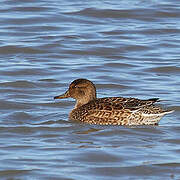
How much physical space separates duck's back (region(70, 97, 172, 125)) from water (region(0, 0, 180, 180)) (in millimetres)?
210

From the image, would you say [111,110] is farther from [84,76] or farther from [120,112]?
[84,76]

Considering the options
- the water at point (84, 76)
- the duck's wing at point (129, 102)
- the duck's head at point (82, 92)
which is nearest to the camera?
the water at point (84, 76)

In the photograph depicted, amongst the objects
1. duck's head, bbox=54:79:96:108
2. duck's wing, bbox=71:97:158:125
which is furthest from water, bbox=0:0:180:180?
duck's head, bbox=54:79:96:108

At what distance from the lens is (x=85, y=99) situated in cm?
1180

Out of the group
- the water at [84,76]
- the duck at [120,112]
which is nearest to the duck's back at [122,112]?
the duck at [120,112]

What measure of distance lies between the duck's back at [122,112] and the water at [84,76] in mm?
210

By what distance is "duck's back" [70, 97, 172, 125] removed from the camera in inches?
435

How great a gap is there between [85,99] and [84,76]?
2.32 m

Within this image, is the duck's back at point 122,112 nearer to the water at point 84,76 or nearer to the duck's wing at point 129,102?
the duck's wing at point 129,102

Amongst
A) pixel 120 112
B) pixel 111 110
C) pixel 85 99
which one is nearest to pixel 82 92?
pixel 85 99

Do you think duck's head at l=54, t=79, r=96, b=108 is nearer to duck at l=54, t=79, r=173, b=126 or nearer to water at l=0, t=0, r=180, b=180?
duck at l=54, t=79, r=173, b=126

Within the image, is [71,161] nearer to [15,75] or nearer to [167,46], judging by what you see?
[15,75]

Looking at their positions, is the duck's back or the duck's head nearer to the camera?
the duck's back

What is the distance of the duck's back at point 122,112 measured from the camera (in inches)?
435
